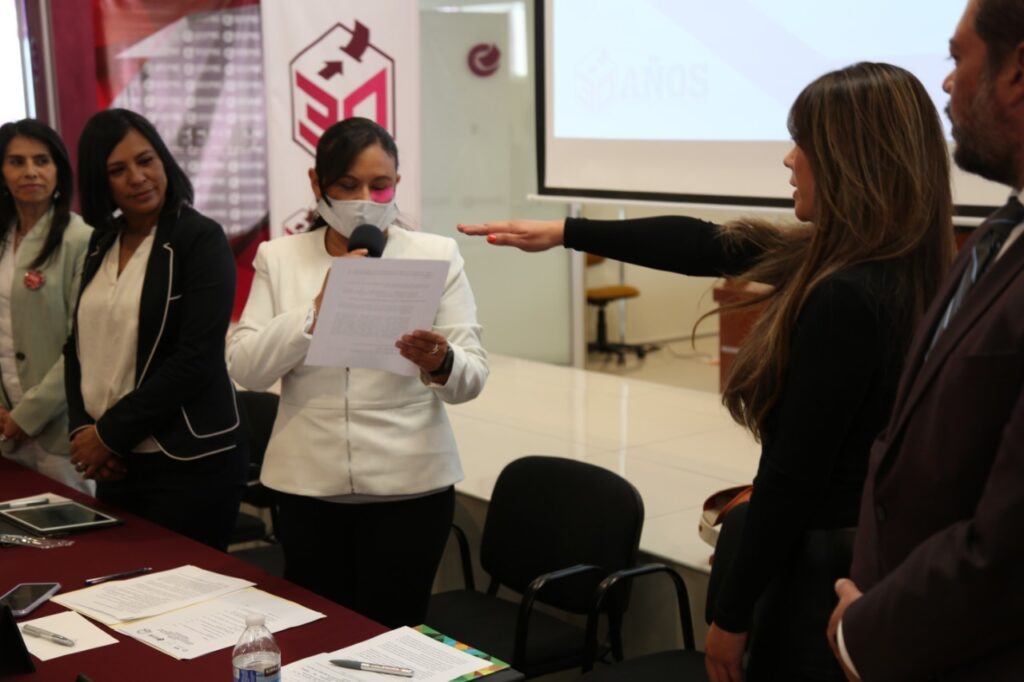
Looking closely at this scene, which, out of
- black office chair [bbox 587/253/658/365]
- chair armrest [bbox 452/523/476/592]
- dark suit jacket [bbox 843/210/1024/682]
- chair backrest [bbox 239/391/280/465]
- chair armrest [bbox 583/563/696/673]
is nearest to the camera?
dark suit jacket [bbox 843/210/1024/682]

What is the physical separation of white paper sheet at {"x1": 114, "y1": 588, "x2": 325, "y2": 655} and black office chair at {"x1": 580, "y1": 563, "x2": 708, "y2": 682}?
726mm

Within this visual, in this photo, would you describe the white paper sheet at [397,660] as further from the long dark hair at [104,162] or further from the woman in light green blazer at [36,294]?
the woman in light green blazer at [36,294]

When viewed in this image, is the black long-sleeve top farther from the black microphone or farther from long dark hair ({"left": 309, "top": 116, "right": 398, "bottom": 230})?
long dark hair ({"left": 309, "top": 116, "right": 398, "bottom": 230})

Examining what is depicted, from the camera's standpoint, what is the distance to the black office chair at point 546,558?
262 centimetres

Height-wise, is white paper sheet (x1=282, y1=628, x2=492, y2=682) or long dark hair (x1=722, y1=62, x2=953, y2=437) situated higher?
long dark hair (x1=722, y1=62, x2=953, y2=437)

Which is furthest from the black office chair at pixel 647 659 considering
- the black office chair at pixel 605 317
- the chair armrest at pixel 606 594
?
the black office chair at pixel 605 317

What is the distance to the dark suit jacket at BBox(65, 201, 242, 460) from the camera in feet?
8.48

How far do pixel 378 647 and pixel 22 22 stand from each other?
4.37 metres

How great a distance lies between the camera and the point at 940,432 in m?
1.20

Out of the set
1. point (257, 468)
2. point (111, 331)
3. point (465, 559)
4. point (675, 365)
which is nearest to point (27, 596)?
point (111, 331)

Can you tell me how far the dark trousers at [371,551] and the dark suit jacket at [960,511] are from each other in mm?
1318

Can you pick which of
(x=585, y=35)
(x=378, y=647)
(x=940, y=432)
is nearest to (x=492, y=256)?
(x=585, y=35)

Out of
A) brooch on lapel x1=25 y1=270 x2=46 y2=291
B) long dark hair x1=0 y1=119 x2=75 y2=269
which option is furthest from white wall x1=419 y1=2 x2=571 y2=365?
brooch on lapel x1=25 y1=270 x2=46 y2=291

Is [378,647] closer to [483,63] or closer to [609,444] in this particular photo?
[609,444]
